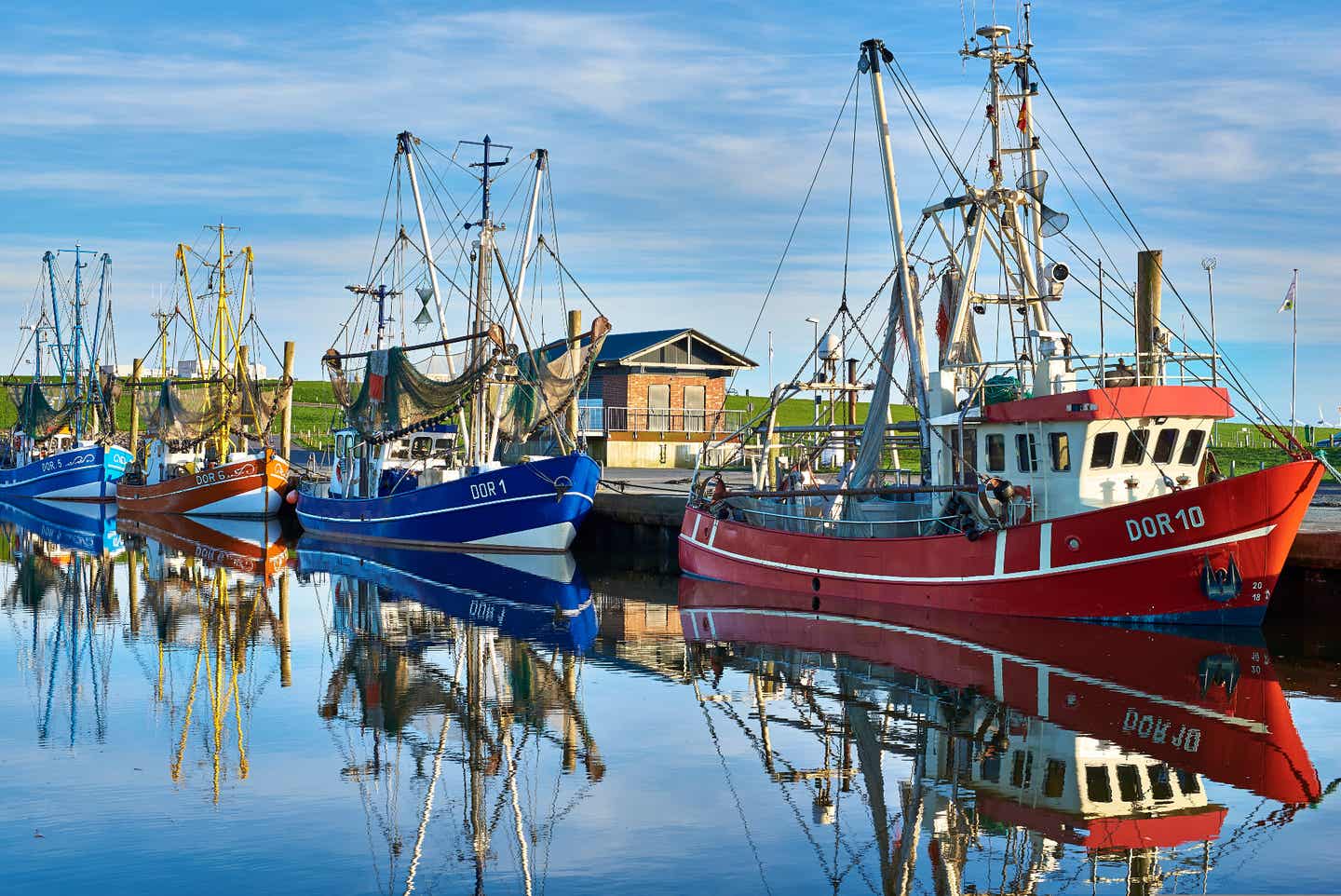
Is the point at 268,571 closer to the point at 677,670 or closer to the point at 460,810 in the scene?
the point at 677,670

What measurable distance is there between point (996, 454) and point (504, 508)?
1595 cm

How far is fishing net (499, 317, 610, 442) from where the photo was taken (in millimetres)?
36375

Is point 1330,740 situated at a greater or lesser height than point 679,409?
lesser

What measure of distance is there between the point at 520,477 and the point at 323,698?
17.9 meters

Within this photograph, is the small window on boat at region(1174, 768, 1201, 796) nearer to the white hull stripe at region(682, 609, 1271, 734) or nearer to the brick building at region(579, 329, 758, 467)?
the white hull stripe at region(682, 609, 1271, 734)

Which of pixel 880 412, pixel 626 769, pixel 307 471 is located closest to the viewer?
pixel 626 769

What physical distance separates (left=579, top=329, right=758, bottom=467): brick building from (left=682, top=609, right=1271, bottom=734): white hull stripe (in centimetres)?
2946

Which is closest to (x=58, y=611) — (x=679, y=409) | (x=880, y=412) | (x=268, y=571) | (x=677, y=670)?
(x=268, y=571)

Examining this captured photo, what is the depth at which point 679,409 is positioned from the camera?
55.0m

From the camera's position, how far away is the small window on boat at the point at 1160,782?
1183 cm

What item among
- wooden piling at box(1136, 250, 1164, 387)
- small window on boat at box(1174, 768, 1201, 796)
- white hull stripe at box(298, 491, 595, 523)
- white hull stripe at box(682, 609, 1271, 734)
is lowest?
small window on boat at box(1174, 768, 1201, 796)

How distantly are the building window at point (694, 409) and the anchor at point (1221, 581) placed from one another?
3590 centimetres

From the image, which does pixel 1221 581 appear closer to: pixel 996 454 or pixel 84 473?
pixel 996 454

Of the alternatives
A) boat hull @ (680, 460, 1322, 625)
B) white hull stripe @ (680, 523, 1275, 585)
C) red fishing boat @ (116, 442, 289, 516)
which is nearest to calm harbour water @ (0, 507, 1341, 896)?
boat hull @ (680, 460, 1322, 625)
